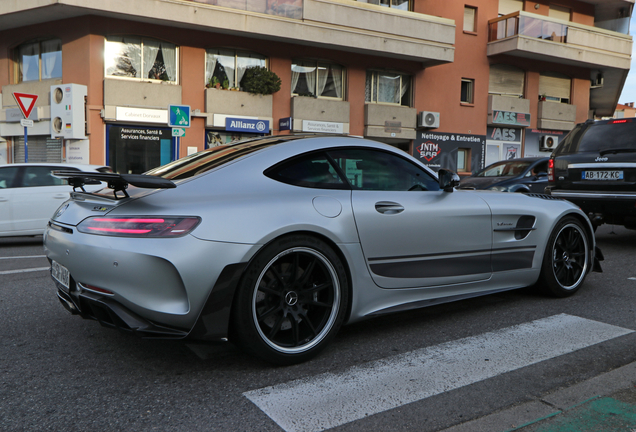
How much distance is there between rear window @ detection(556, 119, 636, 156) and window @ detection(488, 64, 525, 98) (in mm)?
17582

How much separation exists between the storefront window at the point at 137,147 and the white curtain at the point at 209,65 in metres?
2.33

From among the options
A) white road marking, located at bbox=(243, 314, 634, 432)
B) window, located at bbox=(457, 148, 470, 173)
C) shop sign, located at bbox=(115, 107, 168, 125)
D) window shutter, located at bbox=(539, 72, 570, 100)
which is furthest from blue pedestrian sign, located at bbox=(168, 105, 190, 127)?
window shutter, located at bbox=(539, 72, 570, 100)

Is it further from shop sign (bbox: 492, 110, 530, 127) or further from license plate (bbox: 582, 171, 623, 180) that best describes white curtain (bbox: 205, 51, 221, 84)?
license plate (bbox: 582, 171, 623, 180)

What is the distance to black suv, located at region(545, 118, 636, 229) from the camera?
7395 mm

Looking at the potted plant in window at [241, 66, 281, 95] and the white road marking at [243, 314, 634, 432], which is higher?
the potted plant in window at [241, 66, 281, 95]

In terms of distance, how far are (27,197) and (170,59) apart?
10.4 metres

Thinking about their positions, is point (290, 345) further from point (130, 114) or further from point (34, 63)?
point (34, 63)

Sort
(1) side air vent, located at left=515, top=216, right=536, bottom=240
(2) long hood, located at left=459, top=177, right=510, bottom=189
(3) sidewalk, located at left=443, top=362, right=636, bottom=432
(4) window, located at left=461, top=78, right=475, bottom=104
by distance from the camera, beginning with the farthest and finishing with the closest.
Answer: (4) window, located at left=461, top=78, right=475, bottom=104 → (2) long hood, located at left=459, top=177, right=510, bottom=189 → (1) side air vent, located at left=515, top=216, right=536, bottom=240 → (3) sidewalk, located at left=443, top=362, right=636, bottom=432

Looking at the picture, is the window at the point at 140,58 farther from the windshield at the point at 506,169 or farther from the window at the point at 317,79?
the windshield at the point at 506,169

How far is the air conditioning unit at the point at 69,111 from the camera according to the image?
55.6ft

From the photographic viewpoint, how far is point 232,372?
311 centimetres

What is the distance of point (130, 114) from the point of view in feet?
57.6

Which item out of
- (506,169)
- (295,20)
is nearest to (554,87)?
(295,20)

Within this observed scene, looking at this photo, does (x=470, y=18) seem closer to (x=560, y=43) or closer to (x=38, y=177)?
(x=560, y=43)
